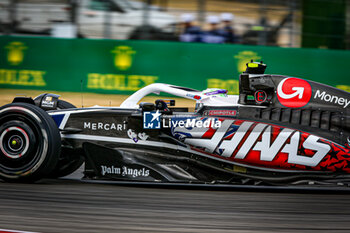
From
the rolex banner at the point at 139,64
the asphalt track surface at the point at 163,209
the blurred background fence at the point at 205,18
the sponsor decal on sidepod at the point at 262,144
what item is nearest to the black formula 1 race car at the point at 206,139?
the sponsor decal on sidepod at the point at 262,144

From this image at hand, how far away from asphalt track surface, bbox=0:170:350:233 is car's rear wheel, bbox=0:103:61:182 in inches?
6.5

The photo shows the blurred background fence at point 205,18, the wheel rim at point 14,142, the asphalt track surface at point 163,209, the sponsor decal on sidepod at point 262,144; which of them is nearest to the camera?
the asphalt track surface at point 163,209

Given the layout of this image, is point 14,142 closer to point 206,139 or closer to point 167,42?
point 206,139

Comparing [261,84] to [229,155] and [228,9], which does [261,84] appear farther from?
[228,9]

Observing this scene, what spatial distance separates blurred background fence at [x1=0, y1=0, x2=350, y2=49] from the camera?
35.1 feet

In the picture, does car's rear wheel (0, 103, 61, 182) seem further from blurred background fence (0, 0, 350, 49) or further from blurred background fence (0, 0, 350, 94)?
blurred background fence (0, 0, 350, 49)

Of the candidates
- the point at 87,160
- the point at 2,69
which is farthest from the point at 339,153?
the point at 2,69

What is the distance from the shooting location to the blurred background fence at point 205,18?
10.7m

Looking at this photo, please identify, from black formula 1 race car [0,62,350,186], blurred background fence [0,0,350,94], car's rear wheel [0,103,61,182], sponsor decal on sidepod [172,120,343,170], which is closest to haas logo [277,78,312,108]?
black formula 1 race car [0,62,350,186]

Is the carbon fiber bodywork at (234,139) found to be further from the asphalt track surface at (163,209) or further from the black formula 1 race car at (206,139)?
the asphalt track surface at (163,209)

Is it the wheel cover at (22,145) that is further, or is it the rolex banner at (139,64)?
the rolex banner at (139,64)

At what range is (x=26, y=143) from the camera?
511 centimetres

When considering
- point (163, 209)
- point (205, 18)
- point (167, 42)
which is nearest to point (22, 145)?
point (163, 209)

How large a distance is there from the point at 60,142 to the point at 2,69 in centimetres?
679
